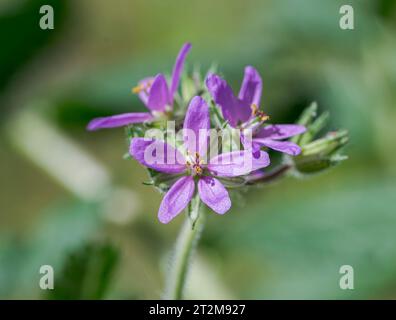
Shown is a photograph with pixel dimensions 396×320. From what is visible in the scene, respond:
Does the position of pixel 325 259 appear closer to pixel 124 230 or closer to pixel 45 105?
pixel 124 230

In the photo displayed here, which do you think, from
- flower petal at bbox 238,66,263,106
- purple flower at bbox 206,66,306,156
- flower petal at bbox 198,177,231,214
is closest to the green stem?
flower petal at bbox 198,177,231,214

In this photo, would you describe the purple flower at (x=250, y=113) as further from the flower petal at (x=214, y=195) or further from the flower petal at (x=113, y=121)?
the flower petal at (x=113, y=121)

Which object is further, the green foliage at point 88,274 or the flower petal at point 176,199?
the green foliage at point 88,274

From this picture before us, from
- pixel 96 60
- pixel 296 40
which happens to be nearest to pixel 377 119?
pixel 296 40

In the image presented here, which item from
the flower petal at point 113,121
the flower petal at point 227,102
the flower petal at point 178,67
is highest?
Answer: the flower petal at point 178,67

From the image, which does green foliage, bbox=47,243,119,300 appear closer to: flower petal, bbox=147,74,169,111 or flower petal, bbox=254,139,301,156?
flower petal, bbox=147,74,169,111

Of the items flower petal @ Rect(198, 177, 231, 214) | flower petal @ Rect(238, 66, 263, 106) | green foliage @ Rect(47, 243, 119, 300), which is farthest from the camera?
green foliage @ Rect(47, 243, 119, 300)

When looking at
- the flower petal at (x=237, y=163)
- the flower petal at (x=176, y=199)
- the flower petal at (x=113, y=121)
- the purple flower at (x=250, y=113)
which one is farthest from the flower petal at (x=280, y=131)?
the flower petal at (x=113, y=121)
